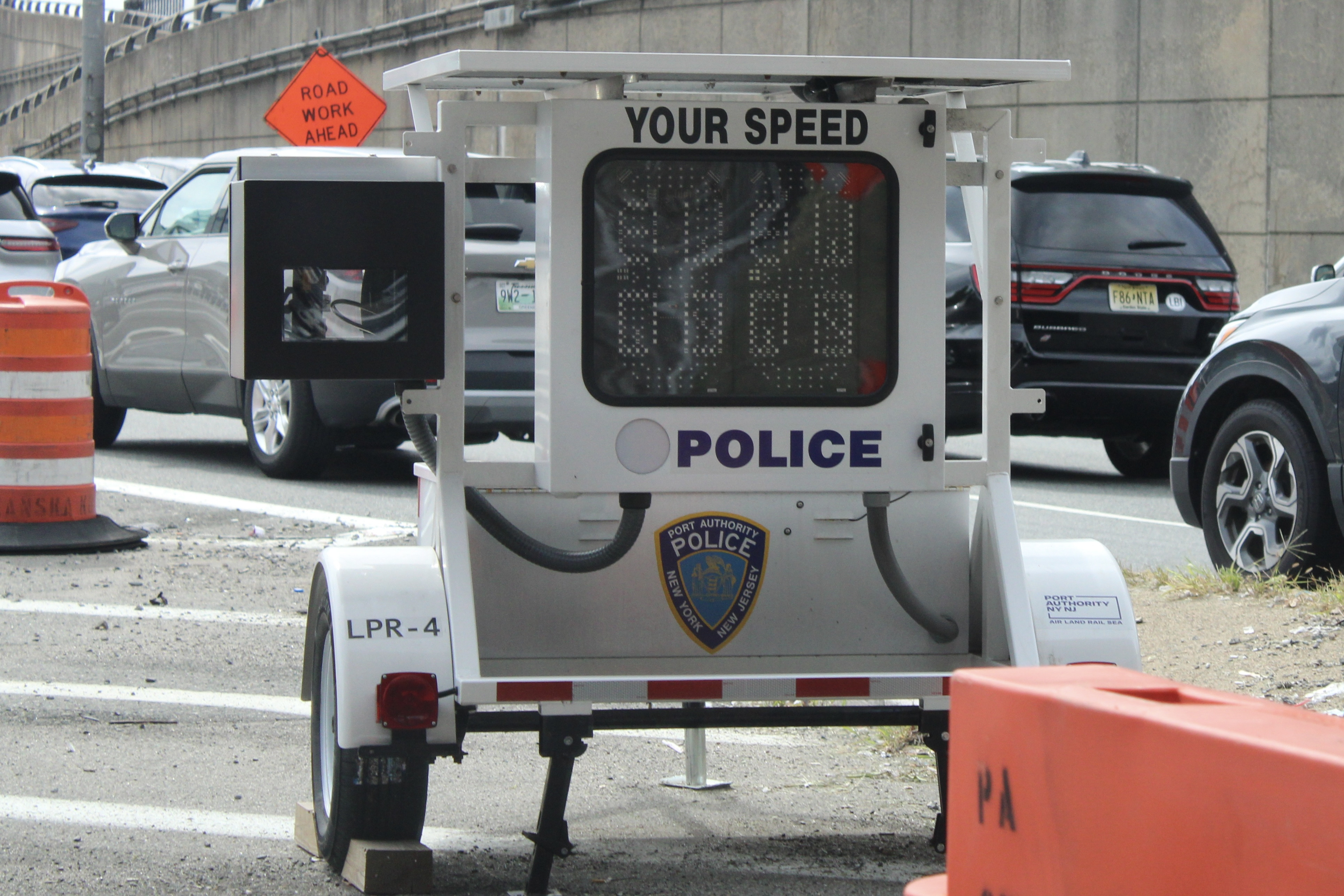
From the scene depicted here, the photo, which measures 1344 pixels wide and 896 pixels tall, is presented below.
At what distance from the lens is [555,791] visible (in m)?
3.77

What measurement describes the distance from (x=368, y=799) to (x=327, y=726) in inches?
12.7

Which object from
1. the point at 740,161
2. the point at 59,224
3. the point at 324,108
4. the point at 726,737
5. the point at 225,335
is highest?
the point at 324,108

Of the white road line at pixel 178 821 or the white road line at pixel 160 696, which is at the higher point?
the white road line at pixel 160 696

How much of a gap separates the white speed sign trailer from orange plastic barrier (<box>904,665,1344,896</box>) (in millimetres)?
1482

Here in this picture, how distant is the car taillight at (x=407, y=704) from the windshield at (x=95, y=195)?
53.0 ft

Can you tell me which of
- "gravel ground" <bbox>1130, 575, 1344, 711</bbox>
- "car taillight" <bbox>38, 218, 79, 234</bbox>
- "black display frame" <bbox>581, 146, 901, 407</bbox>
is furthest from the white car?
"black display frame" <bbox>581, 146, 901, 407</bbox>

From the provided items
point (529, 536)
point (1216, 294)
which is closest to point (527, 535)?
point (529, 536)

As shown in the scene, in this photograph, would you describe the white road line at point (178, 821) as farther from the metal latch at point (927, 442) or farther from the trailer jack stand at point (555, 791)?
the metal latch at point (927, 442)

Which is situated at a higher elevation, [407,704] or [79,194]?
[79,194]

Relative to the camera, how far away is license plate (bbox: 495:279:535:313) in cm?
920

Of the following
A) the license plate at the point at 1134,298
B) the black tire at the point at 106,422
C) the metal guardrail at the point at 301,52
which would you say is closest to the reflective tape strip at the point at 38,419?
the black tire at the point at 106,422

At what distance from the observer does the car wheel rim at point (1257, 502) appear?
6.85 metres

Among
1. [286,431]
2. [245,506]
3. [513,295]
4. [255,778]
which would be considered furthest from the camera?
[286,431]

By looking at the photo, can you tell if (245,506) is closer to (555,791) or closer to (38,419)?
(38,419)
